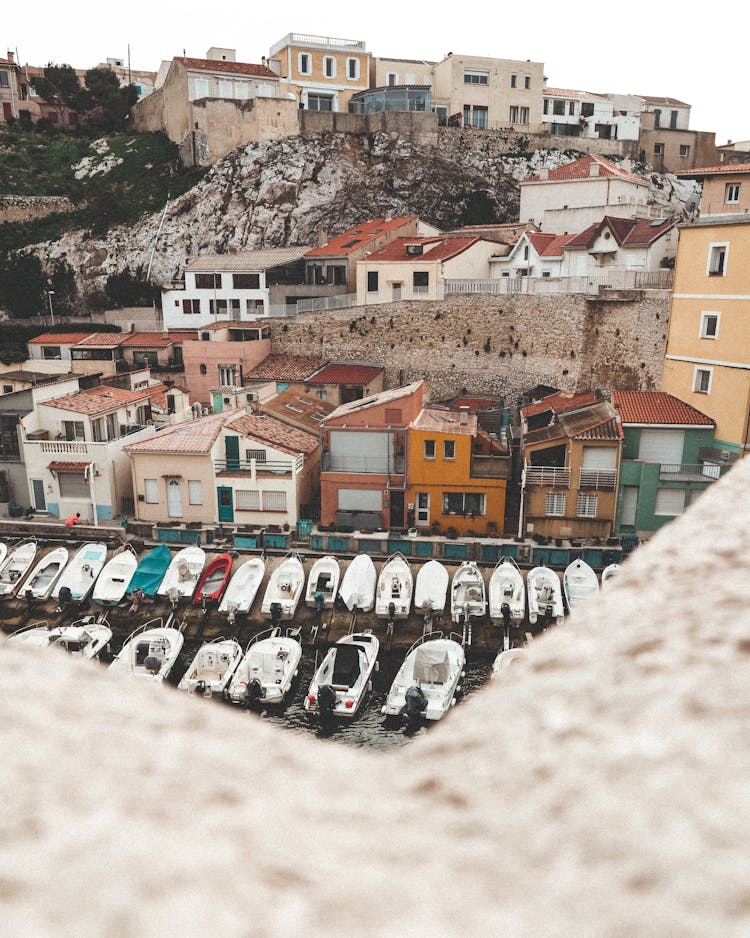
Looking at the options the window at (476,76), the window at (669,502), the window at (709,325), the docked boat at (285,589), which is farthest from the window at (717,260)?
the window at (476,76)

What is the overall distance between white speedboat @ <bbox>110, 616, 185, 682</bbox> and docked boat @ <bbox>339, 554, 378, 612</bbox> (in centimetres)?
400

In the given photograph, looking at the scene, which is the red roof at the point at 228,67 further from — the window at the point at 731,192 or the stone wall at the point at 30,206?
the window at the point at 731,192

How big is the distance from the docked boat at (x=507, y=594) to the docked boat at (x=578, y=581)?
3.58 ft

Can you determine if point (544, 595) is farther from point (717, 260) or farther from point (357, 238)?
point (357, 238)

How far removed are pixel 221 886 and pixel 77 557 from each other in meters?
19.7

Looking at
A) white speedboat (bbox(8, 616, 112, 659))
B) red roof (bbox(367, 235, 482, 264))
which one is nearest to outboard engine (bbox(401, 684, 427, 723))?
white speedboat (bbox(8, 616, 112, 659))

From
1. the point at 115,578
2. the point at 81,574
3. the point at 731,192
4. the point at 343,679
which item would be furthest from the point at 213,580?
the point at 731,192

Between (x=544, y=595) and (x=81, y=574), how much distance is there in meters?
12.0

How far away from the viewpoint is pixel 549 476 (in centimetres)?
1892

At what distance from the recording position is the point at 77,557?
→ 1906 cm

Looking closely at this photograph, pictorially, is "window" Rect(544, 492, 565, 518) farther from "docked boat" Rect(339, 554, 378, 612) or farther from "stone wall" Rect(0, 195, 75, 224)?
"stone wall" Rect(0, 195, 75, 224)

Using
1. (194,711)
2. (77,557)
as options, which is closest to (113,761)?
(194,711)

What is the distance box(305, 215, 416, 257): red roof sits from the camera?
33.0 meters

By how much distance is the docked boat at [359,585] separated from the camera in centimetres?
1702
